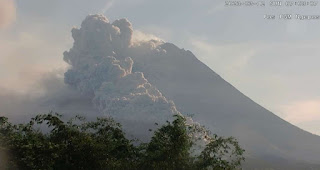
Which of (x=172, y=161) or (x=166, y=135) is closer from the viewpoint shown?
(x=172, y=161)

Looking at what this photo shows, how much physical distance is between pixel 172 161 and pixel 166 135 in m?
3.52

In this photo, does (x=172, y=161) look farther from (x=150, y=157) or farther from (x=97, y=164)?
(x=97, y=164)

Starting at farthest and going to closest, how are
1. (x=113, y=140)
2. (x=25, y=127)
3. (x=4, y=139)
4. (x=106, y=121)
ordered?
1. (x=106, y=121)
2. (x=113, y=140)
3. (x=25, y=127)
4. (x=4, y=139)

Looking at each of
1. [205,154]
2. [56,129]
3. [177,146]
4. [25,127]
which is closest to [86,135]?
[56,129]

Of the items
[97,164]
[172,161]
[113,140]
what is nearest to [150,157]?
[172,161]

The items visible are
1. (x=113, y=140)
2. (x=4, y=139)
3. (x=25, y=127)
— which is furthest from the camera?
(x=113, y=140)

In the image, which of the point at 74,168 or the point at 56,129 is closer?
the point at 74,168

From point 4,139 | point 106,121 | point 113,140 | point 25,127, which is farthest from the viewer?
point 106,121

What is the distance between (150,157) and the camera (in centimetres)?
3275

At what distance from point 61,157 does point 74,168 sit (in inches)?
50.6

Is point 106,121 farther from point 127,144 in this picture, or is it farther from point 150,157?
point 150,157

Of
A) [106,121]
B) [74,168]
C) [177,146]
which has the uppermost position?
[106,121]

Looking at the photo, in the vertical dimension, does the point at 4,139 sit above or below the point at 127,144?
below

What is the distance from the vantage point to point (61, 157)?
102ft
